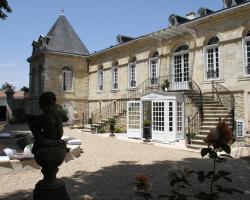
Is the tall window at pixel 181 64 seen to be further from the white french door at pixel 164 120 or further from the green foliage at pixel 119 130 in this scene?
the green foliage at pixel 119 130

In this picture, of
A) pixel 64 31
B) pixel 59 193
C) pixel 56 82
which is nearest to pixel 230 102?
pixel 59 193

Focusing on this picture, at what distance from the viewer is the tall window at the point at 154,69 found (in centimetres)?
1825

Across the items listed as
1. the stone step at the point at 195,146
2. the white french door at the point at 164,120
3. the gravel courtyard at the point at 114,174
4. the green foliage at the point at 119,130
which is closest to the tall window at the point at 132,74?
the green foliage at the point at 119,130

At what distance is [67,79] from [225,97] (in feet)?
47.7

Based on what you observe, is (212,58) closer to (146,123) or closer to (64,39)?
(146,123)

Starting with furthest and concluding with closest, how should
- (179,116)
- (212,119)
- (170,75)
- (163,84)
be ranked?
(170,75), (163,84), (179,116), (212,119)

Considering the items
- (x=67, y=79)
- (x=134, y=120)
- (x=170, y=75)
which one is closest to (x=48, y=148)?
(x=134, y=120)

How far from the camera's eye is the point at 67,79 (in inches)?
967

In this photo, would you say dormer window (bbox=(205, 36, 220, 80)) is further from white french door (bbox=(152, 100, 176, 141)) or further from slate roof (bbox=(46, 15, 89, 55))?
slate roof (bbox=(46, 15, 89, 55))

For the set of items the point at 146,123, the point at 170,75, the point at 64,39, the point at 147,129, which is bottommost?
the point at 147,129

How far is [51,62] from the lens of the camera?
23.7 metres

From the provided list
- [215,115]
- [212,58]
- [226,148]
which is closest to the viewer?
[226,148]

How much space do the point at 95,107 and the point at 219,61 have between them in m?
12.5

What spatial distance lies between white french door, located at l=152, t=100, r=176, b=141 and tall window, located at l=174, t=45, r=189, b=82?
317 cm
